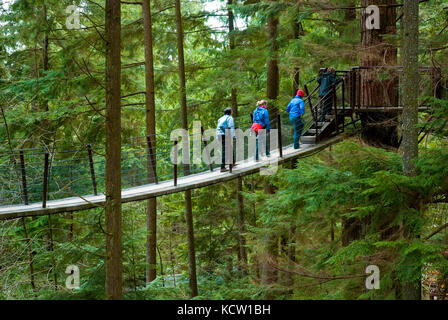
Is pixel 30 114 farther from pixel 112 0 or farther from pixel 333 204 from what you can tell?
pixel 333 204

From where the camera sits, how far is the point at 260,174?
339 inches

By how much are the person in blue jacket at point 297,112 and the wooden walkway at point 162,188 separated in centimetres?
23

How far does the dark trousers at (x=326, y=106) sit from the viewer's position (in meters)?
8.66

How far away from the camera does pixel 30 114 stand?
9312 mm

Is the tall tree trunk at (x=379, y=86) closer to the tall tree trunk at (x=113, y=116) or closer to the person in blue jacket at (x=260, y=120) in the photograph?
the person in blue jacket at (x=260, y=120)

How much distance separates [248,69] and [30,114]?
4.57 metres

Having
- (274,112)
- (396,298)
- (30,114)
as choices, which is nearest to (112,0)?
(396,298)

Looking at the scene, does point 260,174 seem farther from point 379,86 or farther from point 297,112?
point 379,86

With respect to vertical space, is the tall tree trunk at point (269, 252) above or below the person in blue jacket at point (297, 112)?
below

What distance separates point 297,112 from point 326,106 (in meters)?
0.75

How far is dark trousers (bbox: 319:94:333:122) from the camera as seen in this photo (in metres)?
8.66

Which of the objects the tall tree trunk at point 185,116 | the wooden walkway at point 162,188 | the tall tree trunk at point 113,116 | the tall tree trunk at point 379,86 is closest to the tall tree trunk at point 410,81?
the tall tree trunk at point 379,86
